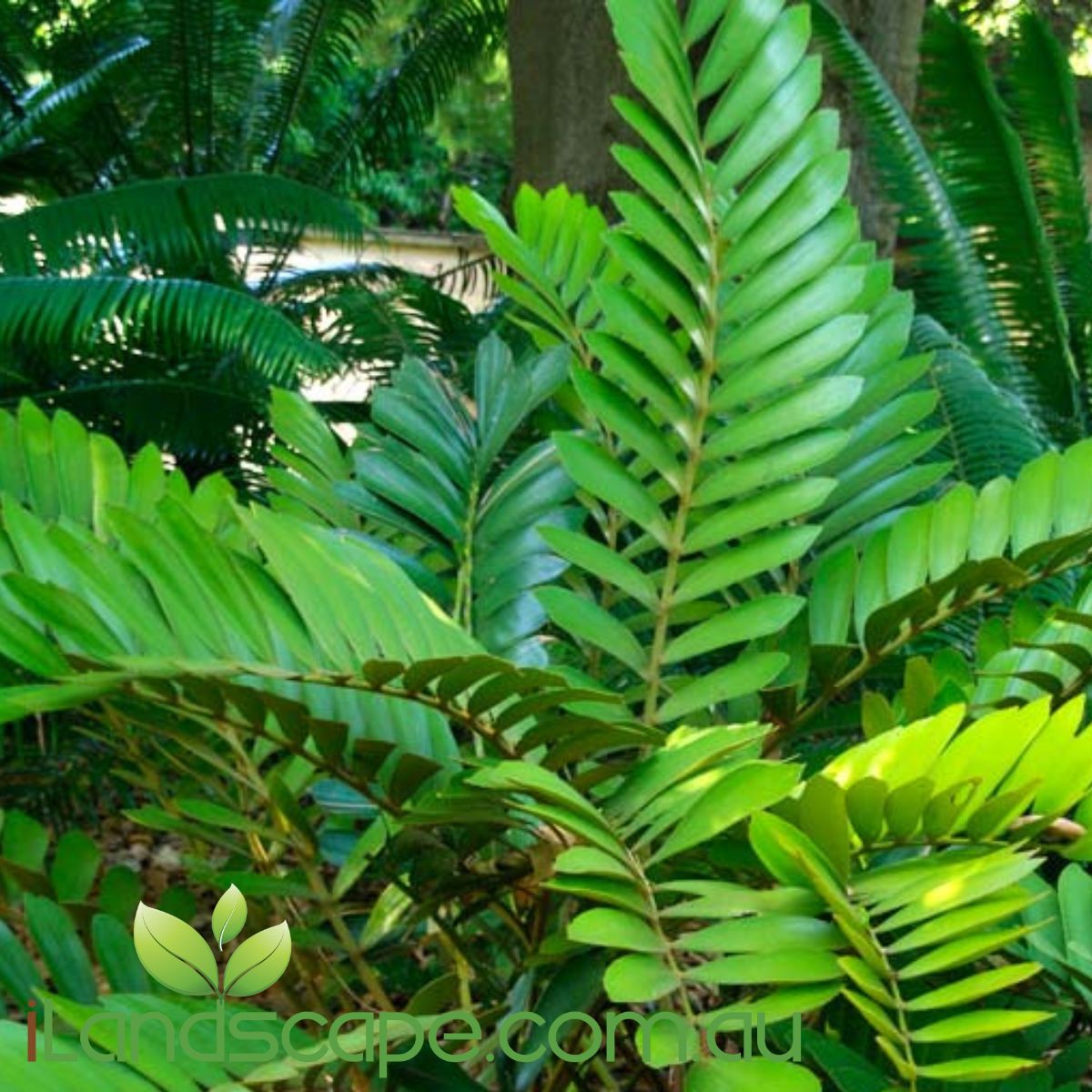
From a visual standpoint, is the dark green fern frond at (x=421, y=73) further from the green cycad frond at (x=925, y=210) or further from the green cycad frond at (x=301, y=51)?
the green cycad frond at (x=925, y=210)

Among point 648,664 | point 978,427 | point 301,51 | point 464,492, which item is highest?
point 301,51

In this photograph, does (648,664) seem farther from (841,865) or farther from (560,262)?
(560,262)

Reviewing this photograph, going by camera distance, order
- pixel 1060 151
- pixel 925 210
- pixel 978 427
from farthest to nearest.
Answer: pixel 1060 151
pixel 925 210
pixel 978 427

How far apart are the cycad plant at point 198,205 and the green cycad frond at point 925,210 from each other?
974 mm

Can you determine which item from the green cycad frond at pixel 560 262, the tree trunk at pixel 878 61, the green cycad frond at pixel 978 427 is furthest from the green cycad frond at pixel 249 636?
the tree trunk at pixel 878 61

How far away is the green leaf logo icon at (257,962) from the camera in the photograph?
0.92 metres

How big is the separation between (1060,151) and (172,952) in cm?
243

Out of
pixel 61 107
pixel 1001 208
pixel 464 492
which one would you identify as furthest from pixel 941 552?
pixel 61 107

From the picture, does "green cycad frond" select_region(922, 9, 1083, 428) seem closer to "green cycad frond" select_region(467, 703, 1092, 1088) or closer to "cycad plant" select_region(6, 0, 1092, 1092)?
"cycad plant" select_region(6, 0, 1092, 1092)

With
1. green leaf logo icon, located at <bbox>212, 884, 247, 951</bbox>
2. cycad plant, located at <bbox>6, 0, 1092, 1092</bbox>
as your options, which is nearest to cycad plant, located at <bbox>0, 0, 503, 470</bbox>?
cycad plant, located at <bbox>6, 0, 1092, 1092</bbox>

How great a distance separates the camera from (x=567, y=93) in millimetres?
2715

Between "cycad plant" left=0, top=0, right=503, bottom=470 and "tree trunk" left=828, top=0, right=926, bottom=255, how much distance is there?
0.89 meters

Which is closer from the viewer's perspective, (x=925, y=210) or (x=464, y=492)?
(x=464, y=492)

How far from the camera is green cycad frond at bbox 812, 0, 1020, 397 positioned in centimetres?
250
